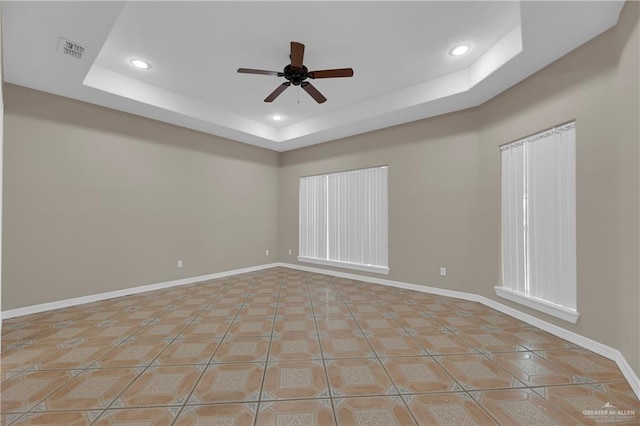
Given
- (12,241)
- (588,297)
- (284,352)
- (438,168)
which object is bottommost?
(284,352)

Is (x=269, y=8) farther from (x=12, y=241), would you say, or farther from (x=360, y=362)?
(x=12, y=241)

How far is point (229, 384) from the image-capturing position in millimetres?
1913

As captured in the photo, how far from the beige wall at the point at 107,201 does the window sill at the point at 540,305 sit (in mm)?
4810

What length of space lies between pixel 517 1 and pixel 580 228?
2236mm

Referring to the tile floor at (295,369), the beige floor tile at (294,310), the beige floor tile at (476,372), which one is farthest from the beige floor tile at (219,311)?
the beige floor tile at (476,372)

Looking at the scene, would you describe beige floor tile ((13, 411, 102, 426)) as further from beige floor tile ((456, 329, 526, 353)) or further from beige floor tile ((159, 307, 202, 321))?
beige floor tile ((456, 329, 526, 353))

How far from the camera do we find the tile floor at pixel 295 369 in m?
1.64

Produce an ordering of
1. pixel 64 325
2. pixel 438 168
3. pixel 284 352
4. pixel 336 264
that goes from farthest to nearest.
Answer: pixel 336 264 < pixel 438 168 < pixel 64 325 < pixel 284 352

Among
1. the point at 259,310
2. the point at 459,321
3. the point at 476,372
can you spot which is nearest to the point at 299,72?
the point at 259,310

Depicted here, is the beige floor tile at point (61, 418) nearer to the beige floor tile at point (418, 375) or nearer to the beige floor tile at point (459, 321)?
the beige floor tile at point (418, 375)

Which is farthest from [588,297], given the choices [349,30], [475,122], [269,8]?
[269,8]

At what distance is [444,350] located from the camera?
240 centimetres

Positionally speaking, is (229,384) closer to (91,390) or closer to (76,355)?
(91,390)

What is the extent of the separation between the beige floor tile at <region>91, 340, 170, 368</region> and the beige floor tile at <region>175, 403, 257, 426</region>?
0.83m
